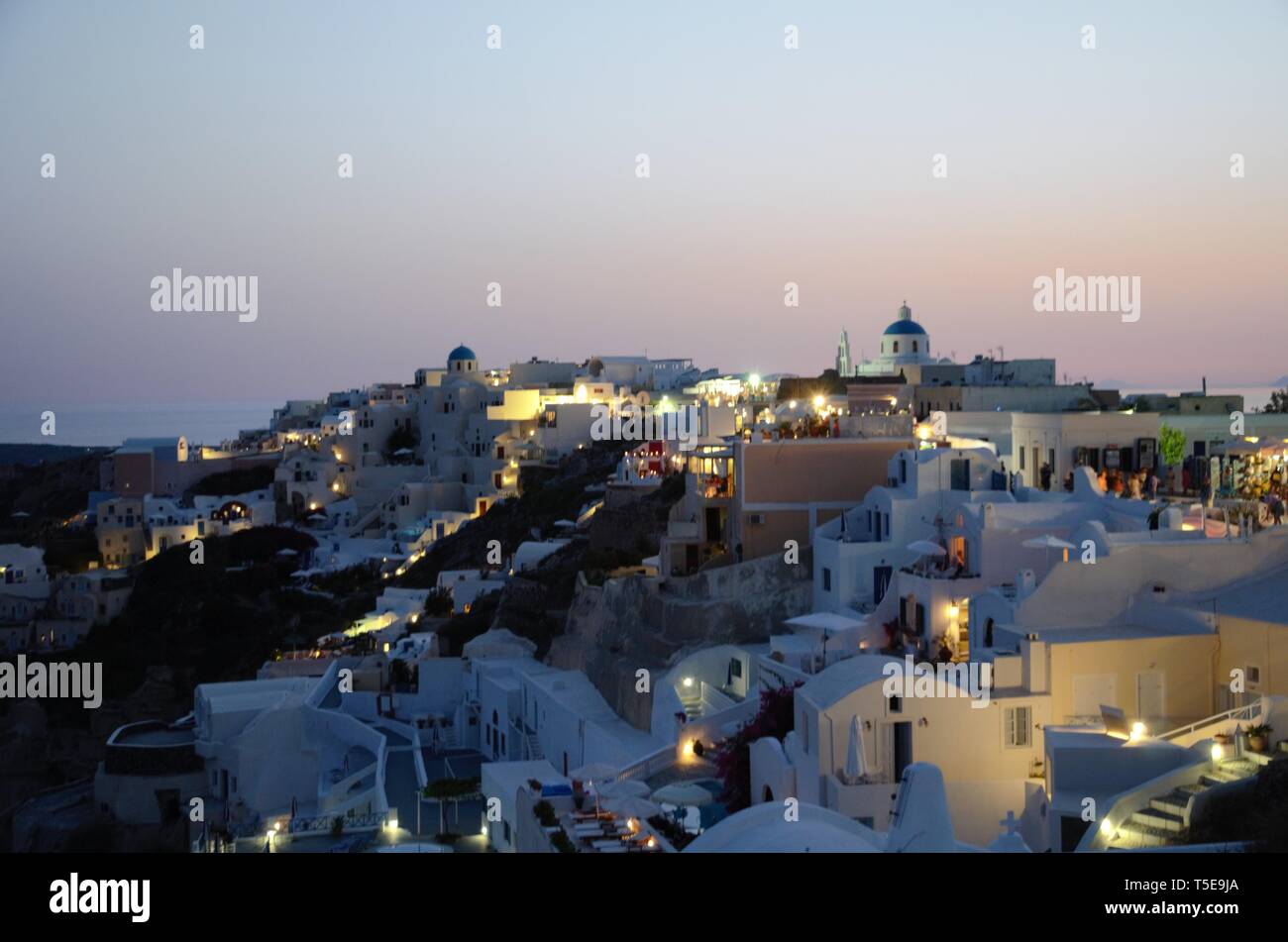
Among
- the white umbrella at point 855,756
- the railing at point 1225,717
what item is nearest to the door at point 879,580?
the white umbrella at point 855,756

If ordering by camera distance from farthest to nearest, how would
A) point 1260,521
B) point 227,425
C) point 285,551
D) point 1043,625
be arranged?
point 227,425, point 285,551, point 1260,521, point 1043,625

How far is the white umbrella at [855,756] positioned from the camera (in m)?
10.5

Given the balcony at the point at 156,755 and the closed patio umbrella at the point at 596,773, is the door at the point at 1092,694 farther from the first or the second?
the balcony at the point at 156,755

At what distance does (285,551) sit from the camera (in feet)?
127

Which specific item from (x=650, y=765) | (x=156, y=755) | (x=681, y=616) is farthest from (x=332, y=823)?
(x=156, y=755)

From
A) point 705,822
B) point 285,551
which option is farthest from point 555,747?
point 285,551

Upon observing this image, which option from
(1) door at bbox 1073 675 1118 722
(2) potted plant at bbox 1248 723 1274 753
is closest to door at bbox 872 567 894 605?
(1) door at bbox 1073 675 1118 722

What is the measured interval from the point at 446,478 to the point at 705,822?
30.3 meters

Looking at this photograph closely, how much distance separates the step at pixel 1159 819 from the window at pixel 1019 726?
6.00 ft

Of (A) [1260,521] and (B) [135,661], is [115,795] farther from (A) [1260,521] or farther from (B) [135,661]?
(A) [1260,521]

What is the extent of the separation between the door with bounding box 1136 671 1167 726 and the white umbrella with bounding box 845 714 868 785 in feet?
7.12

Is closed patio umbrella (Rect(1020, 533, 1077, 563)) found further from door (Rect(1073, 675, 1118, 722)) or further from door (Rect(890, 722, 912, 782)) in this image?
door (Rect(890, 722, 912, 782))
